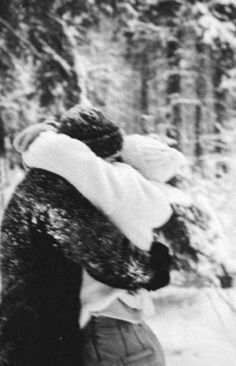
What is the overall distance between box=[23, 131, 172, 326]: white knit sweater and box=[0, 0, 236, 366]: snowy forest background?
2.48 metres

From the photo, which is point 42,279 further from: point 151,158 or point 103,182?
point 151,158

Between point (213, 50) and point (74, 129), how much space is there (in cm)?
421

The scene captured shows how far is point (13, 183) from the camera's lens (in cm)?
465

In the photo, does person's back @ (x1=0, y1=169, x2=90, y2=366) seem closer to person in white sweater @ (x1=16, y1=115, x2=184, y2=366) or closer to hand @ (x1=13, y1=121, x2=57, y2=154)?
person in white sweater @ (x1=16, y1=115, x2=184, y2=366)

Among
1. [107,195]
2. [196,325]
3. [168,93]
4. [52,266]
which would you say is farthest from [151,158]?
[168,93]

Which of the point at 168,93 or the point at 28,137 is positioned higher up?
the point at 28,137

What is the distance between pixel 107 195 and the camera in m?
1.32

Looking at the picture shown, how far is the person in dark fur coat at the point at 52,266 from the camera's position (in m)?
1.31

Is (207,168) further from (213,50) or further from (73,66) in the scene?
(73,66)

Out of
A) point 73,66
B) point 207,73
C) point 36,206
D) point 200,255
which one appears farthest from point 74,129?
point 207,73

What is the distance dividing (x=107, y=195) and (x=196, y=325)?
10.7ft

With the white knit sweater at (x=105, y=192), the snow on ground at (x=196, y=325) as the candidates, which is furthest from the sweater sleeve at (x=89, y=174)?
the snow on ground at (x=196, y=325)

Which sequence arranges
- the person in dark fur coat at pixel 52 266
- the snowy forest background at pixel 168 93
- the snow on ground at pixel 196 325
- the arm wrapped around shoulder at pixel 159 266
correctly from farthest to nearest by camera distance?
the snowy forest background at pixel 168 93 < the snow on ground at pixel 196 325 < the arm wrapped around shoulder at pixel 159 266 < the person in dark fur coat at pixel 52 266

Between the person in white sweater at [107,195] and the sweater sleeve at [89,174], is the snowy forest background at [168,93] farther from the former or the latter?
the sweater sleeve at [89,174]
